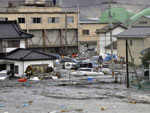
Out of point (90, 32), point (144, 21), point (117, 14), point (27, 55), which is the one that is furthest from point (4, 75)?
point (117, 14)

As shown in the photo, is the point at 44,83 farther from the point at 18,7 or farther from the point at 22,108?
the point at 18,7

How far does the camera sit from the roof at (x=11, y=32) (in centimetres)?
3447

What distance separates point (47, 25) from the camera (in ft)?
181

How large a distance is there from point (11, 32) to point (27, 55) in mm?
4136

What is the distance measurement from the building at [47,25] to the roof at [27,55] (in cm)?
2058

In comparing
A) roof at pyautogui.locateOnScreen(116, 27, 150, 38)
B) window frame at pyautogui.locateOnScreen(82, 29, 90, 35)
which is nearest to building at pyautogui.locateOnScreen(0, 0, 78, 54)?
window frame at pyautogui.locateOnScreen(82, 29, 90, 35)

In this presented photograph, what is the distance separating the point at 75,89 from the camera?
25.6 meters

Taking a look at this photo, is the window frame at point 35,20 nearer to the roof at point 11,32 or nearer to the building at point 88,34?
the building at point 88,34

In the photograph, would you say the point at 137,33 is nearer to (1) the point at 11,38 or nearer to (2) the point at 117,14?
(1) the point at 11,38

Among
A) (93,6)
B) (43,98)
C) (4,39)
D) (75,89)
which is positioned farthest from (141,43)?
(93,6)

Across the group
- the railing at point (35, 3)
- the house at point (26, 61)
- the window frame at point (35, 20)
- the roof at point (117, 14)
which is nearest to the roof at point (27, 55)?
the house at point (26, 61)

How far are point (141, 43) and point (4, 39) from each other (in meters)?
15.1

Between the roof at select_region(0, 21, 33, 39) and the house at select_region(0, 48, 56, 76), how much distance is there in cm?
184

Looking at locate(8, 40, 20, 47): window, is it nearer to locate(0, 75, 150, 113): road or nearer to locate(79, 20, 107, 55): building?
locate(0, 75, 150, 113): road
